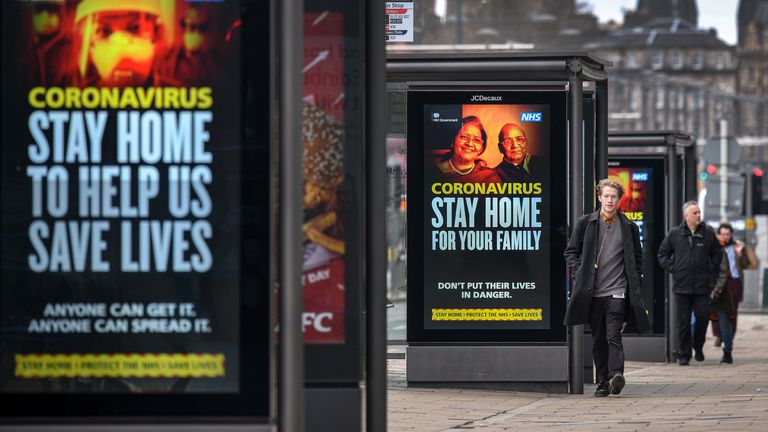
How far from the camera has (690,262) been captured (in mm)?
16125

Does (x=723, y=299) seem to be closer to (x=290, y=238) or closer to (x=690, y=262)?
(x=690, y=262)

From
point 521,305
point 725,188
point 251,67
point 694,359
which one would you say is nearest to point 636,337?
point 694,359

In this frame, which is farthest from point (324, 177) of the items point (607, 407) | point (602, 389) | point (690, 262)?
point (690, 262)

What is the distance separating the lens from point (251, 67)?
244 inches

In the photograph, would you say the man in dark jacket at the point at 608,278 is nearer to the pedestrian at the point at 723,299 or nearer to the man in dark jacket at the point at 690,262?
the man in dark jacket at the point at 690,262

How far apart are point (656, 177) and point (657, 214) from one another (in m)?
0.38

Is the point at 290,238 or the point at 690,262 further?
the point at 690,262

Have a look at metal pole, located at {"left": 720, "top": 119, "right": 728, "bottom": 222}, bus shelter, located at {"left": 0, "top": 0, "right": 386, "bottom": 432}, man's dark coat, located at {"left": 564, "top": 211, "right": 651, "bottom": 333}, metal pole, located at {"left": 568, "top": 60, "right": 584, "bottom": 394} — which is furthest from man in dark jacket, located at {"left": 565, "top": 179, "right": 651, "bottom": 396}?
metal pole, located at {"left": 720, "top": 119, "right": 728, "bottom": 222}

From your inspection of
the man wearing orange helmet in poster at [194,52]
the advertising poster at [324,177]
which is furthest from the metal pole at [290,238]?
the advertising poster at [324,177]

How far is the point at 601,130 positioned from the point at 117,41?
7327 millimetres

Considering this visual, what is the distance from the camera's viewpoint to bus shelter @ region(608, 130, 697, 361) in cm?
1717

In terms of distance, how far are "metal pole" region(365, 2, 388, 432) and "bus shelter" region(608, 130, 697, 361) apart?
10669 mm

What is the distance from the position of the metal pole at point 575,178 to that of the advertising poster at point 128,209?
631cm

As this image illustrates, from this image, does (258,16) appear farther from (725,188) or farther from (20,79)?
(725,188)
